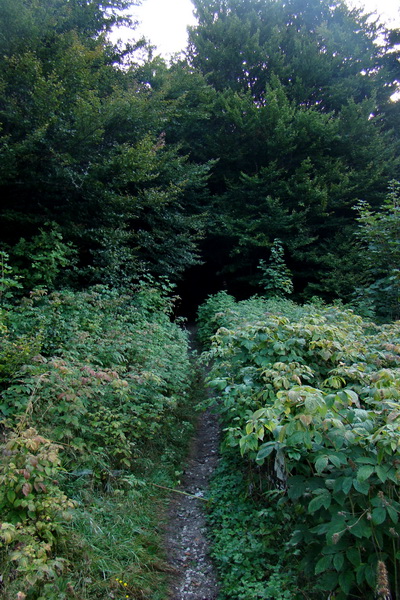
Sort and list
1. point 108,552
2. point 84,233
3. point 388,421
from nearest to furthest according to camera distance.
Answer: point 388,421 < point 108,552 < point 84,233

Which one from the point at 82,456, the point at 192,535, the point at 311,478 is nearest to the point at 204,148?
the point at 82,456

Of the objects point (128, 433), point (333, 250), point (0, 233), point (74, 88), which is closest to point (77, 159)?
point (74, 88)

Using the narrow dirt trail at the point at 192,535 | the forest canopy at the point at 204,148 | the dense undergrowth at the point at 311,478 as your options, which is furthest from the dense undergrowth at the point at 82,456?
the forest canopy at the point at 204,148

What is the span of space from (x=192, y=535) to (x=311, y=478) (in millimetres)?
1680

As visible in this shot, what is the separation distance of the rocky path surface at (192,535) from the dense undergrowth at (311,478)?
14 cm

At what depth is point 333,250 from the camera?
1255cm

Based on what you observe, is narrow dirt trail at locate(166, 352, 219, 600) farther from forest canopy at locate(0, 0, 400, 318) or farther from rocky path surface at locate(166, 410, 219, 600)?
forest canopy at locate(0, 0, 400, 318)

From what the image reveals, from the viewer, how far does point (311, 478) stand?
226cm

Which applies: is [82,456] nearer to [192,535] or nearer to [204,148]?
[192,535]

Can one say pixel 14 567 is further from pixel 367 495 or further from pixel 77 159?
pixel 77 159

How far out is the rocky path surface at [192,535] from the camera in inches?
110

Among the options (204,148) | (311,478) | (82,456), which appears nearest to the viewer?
(311,478)

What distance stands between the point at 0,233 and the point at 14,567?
623 cm

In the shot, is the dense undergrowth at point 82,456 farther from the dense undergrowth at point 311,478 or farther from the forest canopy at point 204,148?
the forest canopy at point 204,148
